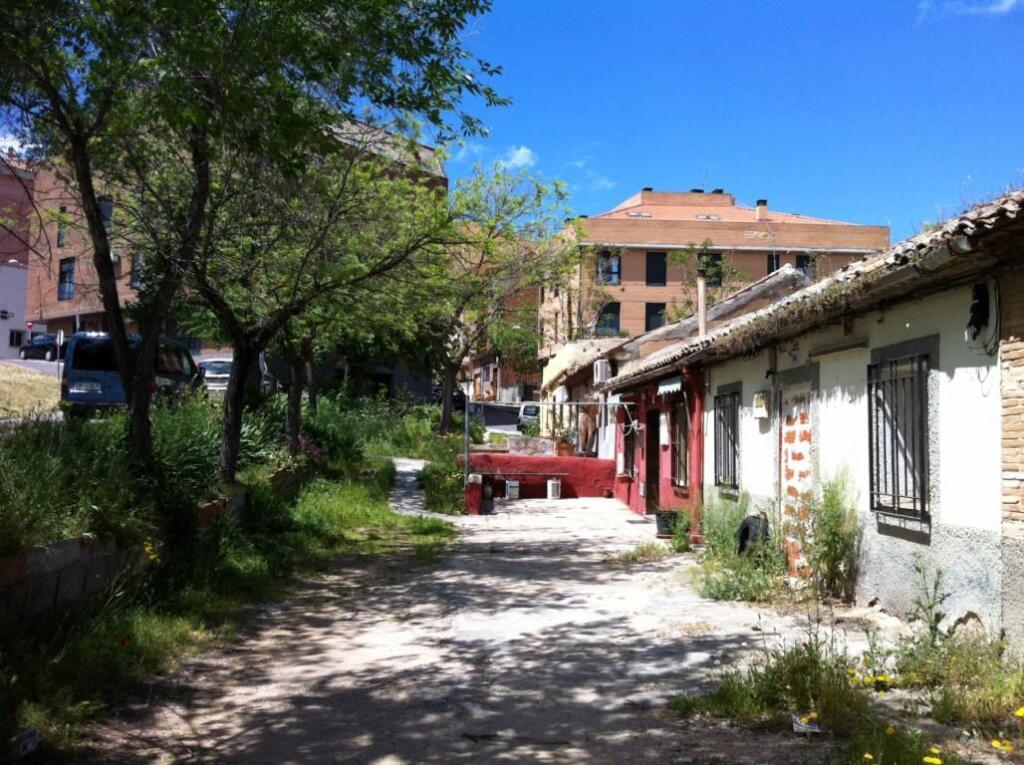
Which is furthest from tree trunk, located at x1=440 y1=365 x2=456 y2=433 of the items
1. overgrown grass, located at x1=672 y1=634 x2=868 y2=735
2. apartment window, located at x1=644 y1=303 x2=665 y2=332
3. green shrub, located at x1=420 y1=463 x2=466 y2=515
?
overgrown grass, located at x1=672 y1=634 x2=868 y2=735

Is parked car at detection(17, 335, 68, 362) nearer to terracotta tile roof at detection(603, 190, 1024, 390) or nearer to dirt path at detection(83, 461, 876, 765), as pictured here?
dirt path at detection(83, 461, 876, 765)

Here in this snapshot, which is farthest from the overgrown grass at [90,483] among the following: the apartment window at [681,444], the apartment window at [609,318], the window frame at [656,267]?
the window frame at [656,267]

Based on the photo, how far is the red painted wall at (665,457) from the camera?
1292 centimetres

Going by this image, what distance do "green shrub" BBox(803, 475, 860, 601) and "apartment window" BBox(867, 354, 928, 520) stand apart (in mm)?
516

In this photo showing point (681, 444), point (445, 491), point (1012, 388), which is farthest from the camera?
point (445, 491)

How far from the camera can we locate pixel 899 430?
6.79 meters

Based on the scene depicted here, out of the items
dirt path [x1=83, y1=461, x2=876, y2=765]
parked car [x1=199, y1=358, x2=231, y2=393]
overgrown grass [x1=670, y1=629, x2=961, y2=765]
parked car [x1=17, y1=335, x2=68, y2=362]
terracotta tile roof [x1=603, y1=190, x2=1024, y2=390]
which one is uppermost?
parked car [x1=17, y1=335, x2=68, y2=362]

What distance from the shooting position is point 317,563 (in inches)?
404

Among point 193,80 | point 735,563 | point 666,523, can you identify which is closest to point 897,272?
point 735,563

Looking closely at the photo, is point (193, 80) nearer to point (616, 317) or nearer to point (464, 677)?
point (464, 677)

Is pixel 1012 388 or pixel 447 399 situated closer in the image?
pixel 1012 388

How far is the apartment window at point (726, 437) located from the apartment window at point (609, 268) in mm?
30460

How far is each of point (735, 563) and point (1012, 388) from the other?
13.5ft

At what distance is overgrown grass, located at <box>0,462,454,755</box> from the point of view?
4.67 m
